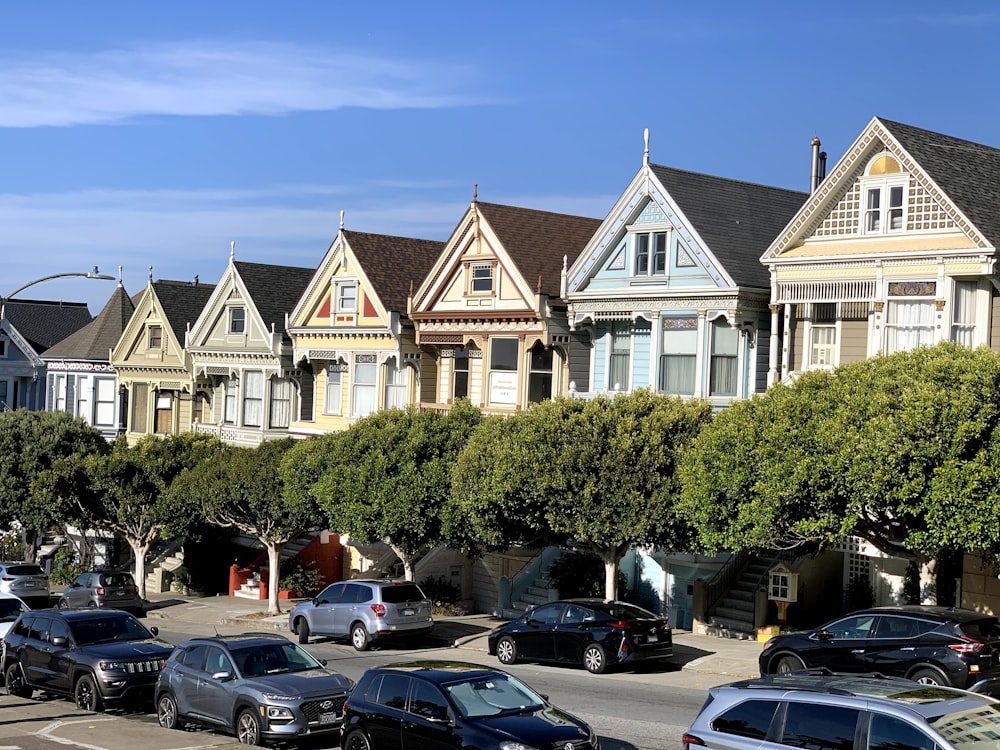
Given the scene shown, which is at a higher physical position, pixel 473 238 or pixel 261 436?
pixel 473 238

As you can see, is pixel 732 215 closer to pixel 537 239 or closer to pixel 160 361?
→ pixel 537 239

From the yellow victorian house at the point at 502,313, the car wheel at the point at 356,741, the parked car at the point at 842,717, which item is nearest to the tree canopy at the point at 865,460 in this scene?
the parked car at the point at 842,717

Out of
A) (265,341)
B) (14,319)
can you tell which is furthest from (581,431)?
(14,319)

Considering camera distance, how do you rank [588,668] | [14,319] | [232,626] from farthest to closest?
[14,319] → [232,626] → [588,668]

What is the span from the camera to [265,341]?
161 feet

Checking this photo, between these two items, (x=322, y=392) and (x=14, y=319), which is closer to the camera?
(x=322, y=392)

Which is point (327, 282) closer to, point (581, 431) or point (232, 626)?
point (232, 626)

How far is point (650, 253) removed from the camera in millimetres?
36375

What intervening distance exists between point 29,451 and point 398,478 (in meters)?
21.3

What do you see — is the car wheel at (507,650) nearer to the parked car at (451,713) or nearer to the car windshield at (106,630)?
the car windshield at (106,630)

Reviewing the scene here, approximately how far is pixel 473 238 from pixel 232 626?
13.8 meters

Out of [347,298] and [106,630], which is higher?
[347,298]

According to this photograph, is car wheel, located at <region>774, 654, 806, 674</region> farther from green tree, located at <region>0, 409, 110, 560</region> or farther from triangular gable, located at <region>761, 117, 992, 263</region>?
green tree, located at <region>0, 409, 110, 560</region>

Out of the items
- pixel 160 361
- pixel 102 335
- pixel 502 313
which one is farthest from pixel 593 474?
pixel 102 335
